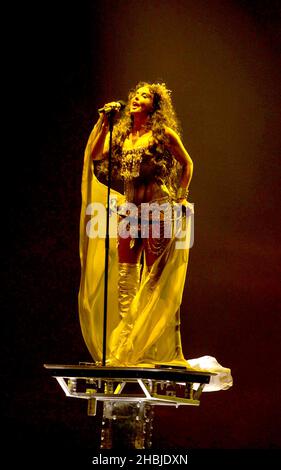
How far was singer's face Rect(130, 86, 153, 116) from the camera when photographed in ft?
12.4

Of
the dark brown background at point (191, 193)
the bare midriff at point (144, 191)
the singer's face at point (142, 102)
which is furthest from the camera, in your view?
the dark brown background at point (191, 193)

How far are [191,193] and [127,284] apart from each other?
3.10ft

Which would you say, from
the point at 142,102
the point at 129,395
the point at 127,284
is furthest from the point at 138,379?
the point at 142,102

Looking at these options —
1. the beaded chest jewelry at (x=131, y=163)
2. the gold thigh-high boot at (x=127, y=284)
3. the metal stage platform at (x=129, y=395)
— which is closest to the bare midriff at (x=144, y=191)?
the beaded chest jewelry at (x=131, y=163)

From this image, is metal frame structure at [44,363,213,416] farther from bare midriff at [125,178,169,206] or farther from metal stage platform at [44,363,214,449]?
bare midriff at [125,178,169,206]

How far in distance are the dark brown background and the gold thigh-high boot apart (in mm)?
751

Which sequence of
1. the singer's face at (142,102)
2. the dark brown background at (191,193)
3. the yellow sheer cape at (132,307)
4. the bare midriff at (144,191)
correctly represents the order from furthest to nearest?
the dark brown background at (191,193) < the singer's face at (142,102) < the bare midriff at (144,191) < the yellow sheer cape at (132,307)

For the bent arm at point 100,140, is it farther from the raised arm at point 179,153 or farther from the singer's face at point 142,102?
the raised arm at point 179,153

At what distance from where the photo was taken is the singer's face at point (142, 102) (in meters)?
3.77

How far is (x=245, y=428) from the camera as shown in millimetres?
4230

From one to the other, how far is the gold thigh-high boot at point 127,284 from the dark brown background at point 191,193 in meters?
0.75

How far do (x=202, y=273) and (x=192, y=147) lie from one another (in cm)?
65

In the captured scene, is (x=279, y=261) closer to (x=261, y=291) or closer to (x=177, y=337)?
(x=261, y=291)

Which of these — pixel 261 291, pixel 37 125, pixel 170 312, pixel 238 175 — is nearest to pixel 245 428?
pixel 261 291
